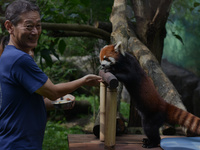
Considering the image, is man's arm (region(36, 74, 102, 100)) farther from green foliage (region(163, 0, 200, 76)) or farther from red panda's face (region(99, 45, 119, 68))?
green foliage (region(163, 0, 200, 76))

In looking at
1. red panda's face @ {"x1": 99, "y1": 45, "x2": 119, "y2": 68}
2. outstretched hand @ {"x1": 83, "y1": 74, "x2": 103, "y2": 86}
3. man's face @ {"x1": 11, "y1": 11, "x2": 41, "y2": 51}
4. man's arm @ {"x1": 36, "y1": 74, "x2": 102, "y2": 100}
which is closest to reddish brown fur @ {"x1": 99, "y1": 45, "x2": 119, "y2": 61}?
red panda's face @ {"x1": 99, "y1": 45, "x2": 119, "y2": 68}

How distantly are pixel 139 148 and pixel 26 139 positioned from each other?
1070 millimetres

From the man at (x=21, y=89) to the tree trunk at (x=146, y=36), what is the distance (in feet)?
3.95

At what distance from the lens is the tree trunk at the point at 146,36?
→ 2270 mm

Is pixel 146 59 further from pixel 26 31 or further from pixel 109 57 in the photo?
pixel 26 31

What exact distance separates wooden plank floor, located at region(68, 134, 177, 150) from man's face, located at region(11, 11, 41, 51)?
97 cm

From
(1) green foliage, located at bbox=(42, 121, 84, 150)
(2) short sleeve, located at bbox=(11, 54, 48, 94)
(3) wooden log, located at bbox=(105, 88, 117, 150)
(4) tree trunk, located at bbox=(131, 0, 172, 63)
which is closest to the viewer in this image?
(2) short sleeve, located at bbox=(11, 54, 48, 94)

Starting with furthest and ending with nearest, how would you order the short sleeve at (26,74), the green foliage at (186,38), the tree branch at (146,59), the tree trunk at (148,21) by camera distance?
1. the green foliage at (186,38)
2. the tree trunk at (148,21)
3. the tree branch at (146,59)
4. the short sleeve at (26,74)

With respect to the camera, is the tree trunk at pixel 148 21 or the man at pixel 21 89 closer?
the man at pixel 21 89

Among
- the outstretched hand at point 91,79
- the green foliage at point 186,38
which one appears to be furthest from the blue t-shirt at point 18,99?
the green foliage at point 186,38

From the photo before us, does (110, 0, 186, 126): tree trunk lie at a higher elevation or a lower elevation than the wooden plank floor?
higher

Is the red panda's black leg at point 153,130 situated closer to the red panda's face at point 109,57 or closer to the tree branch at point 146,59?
the tree branch at point 146,59

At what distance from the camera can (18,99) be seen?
134 cm

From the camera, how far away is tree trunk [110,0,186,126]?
227cm
